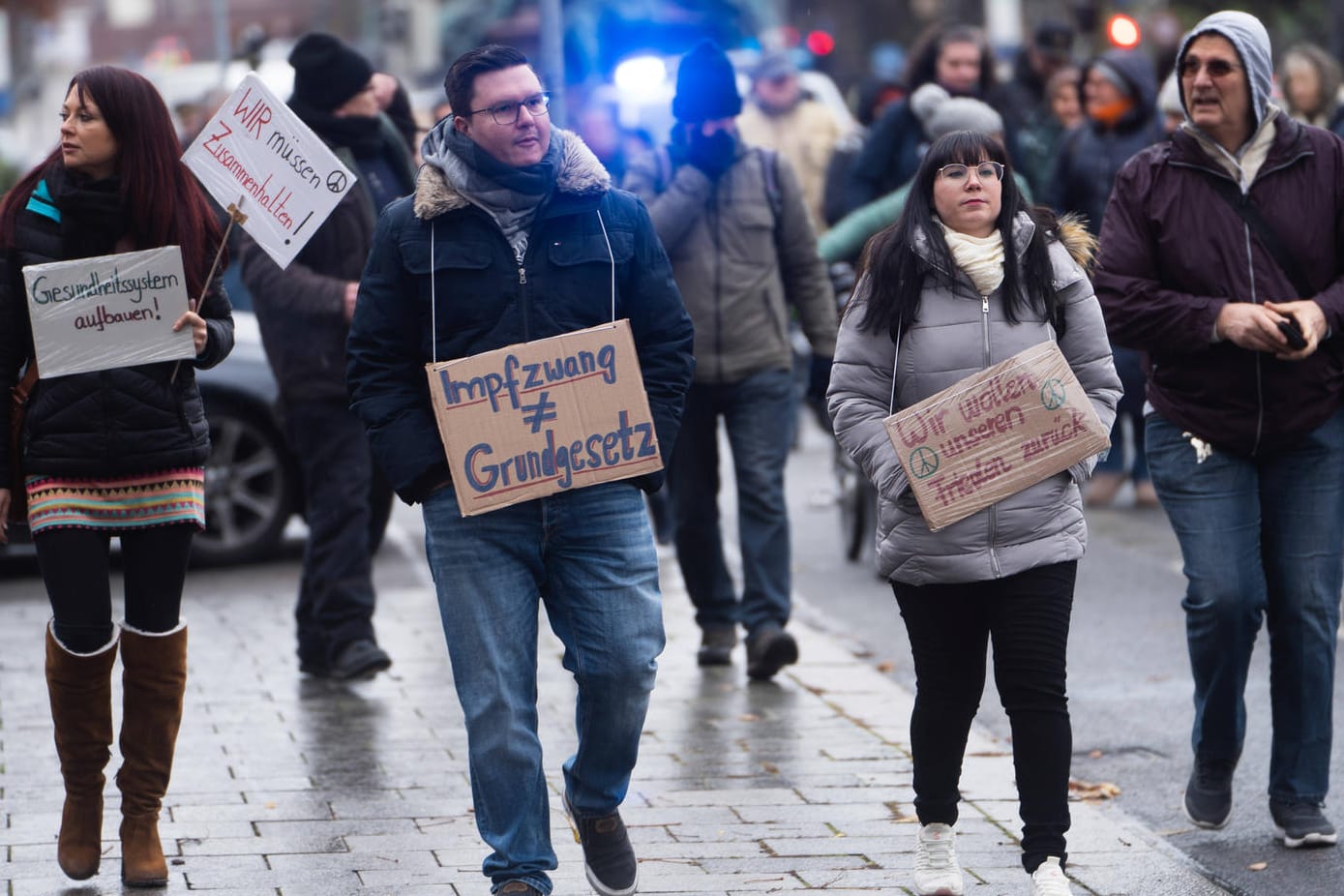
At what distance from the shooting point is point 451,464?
4.99 metres

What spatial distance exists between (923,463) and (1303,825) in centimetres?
152

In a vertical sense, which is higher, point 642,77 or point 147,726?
point 642,77

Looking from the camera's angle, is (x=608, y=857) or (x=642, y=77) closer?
(x=608, y=857)

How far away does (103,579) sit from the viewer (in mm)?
5574

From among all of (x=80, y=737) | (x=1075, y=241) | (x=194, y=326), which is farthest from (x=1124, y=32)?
(x=80, y=737)

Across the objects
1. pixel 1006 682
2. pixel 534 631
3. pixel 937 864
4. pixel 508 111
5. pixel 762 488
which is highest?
pixel 508 111

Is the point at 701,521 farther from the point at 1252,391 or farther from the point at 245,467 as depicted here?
the point at 245,467

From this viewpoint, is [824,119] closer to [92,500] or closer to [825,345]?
[825,345]

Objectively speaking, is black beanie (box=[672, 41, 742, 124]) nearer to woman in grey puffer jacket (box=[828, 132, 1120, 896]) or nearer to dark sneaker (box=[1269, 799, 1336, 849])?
woman in grey puffer jacket (box=[828, 132, 1120, 896])

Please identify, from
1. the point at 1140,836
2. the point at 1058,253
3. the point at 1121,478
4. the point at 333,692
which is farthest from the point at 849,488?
the point at 1058,253

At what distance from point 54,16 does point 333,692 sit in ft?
138

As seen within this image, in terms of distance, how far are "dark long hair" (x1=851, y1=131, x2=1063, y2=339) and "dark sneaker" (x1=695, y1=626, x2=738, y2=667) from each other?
3258mm

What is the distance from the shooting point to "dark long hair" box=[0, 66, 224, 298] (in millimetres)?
5578

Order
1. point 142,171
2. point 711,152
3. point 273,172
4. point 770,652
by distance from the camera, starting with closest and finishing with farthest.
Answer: point 142,171
point 273,172
point 770,652
point 711,152
